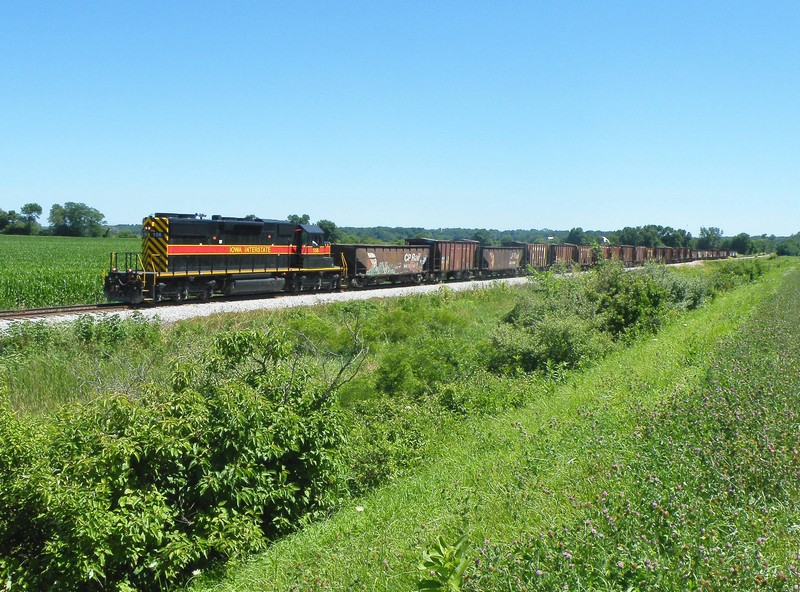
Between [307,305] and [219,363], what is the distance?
56.1 ft

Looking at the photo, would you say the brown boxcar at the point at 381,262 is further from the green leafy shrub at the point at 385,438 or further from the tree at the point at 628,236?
the tree at the point at 628,236

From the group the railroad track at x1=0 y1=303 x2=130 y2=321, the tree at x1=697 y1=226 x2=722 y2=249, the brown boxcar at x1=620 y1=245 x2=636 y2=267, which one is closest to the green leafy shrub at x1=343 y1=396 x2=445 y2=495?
the railroad track at x1=0 y1=303 x2=130 y2=321

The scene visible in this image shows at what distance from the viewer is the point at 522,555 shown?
4.53 metres

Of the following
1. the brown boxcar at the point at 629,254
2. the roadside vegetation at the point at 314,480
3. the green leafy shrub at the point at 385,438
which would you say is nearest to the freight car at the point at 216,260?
the roadside vegetation at the point at 314,480

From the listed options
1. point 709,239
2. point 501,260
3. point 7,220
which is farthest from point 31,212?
point 709,239

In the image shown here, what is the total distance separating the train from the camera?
2358cm

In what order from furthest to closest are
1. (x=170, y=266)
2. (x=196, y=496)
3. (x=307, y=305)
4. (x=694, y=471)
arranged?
(x=307, y=305), (x=170, y=266), (x=196, y=496), (x=694, y=471)

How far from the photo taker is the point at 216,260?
2533 centimetres

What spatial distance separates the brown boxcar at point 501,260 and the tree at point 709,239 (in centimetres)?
11671

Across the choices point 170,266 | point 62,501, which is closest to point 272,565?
point 62,501

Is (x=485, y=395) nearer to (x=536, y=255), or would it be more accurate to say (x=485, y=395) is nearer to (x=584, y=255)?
(x=536, y=255)

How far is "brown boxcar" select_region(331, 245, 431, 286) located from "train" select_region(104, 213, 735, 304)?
51 mm

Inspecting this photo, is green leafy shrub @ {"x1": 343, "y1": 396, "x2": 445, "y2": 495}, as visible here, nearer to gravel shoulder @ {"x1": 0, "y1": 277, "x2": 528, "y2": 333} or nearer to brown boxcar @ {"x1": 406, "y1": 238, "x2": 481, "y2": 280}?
gravel shoulder @ {"x1": 0, "y1": 277, "x2": 528, "y2": 333}

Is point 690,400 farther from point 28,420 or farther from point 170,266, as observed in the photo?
point 170,266
